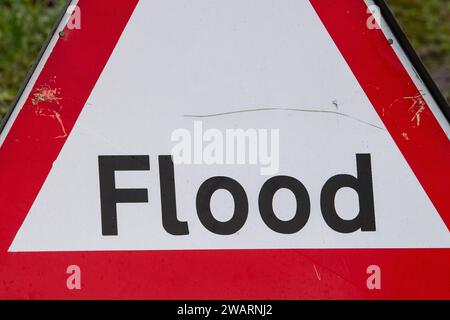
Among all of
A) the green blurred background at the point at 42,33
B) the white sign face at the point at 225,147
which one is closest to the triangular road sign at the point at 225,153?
the white sign face at the point at 225,147

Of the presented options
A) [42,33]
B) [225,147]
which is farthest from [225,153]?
[42,33]

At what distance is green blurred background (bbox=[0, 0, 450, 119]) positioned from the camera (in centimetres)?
398

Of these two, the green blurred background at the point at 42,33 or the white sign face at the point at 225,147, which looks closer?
the white sign face at the point at 225,147

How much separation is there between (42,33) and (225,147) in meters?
2.96

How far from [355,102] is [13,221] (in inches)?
26.1

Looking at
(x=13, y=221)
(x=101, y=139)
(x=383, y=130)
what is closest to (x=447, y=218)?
(x=383, y=130)

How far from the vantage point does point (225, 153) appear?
5.02ft

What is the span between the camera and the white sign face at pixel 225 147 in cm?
152

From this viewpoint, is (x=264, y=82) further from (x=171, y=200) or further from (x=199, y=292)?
(x=199, y=292)

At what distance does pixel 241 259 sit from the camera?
1.54m

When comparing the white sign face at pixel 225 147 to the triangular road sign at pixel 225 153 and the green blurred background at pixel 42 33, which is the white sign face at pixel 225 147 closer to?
the triangular road sign at pixel 225 153

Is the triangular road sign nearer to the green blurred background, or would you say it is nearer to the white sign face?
the white sign face

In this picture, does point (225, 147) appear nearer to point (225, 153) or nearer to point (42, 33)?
point (225, 153)

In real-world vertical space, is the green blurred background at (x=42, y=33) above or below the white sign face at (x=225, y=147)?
above
